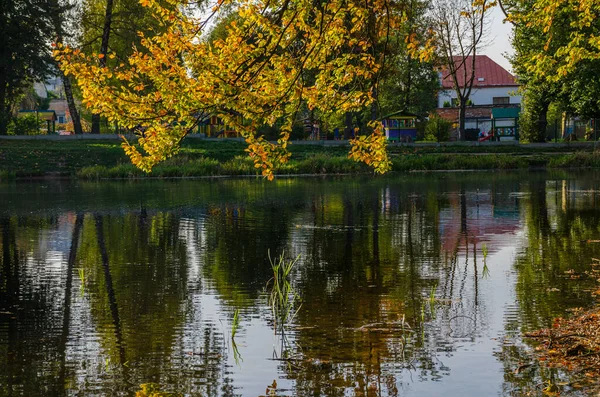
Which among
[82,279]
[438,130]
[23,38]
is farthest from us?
[438,130]

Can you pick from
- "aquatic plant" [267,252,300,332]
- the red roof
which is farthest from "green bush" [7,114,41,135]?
the red roof

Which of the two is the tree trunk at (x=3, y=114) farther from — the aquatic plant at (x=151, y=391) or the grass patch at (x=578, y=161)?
the aquatic plant at (x=151, y=391)

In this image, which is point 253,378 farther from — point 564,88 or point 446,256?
point 564,88

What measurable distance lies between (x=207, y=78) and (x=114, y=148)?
158ft

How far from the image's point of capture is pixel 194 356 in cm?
1072

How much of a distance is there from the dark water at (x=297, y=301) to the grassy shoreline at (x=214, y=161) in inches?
946

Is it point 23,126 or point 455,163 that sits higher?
point 23,126

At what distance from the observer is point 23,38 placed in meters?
59.4

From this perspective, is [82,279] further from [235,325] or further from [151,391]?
[151,391]

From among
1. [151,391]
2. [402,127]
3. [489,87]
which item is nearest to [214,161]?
[402,127]

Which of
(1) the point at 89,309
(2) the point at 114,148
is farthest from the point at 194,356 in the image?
(2) the point at 114,148

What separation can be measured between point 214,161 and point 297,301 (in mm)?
42679

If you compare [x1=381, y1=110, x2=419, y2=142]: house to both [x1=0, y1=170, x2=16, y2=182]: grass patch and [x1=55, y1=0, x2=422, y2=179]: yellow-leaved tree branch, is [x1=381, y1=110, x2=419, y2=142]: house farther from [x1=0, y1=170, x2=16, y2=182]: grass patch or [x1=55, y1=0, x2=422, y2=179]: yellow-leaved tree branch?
[x1=55, y1=0, x2=422, y2=179]: yellow-leaved tree branch

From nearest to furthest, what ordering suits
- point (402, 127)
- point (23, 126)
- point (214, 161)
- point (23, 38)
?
point (214, 161) < point (23, 38) < point (23, 126) < point (402, 127)
